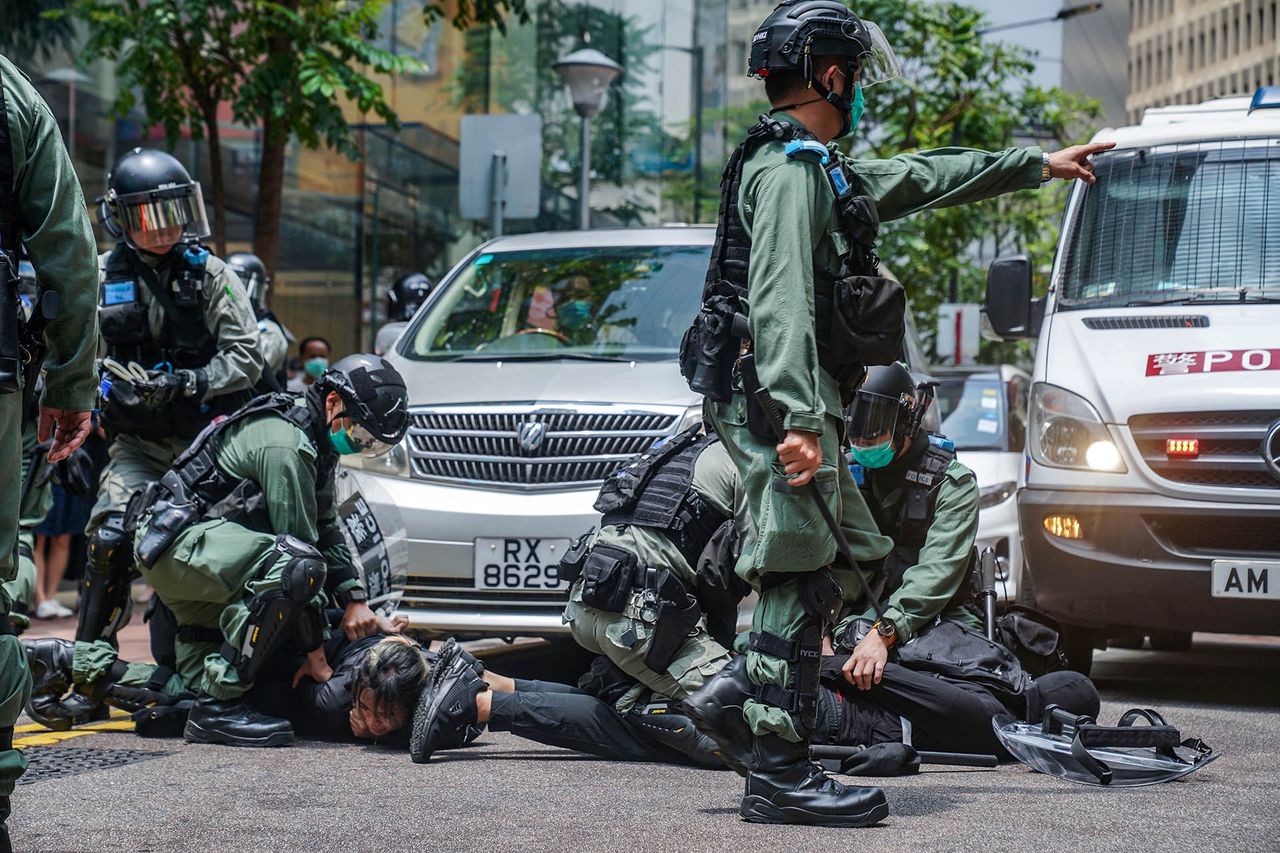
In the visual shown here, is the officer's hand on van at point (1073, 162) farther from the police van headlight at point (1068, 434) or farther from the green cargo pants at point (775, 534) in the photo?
the police van headlight at point (1068, 434)

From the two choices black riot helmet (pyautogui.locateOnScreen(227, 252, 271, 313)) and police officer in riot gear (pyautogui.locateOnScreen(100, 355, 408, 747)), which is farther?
black riot helmet (pyautogui.locateOnScreen(227, 252, 271, 313))

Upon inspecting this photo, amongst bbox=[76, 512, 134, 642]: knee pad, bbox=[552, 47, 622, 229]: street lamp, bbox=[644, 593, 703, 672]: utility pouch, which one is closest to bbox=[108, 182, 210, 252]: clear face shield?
bbox=[76, 512, 134, 642]: knee pad

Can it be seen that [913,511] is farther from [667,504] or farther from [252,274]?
[252,274]

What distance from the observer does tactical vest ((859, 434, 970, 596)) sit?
602 centimetres

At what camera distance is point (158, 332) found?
268 inches

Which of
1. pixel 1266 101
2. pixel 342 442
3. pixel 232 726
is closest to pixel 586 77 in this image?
pixel 1266 101

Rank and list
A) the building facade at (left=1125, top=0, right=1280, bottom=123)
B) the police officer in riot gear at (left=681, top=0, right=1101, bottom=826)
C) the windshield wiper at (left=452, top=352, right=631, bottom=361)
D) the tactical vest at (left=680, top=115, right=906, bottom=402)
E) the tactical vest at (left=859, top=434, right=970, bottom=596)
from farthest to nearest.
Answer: the building facade at (left=1125, top=0, right=1280, bottom=123) < the windshield wiper at (left=452, top=352, right=631, bottom=361) < the tactical vest at (left=859, top=434, right=970, bottom=596) < the tactical vest at (left=680, top=115, right=906, bottom=402) < the police officer in riot gear at (left=681, top=0, right=1101, bottom=826)

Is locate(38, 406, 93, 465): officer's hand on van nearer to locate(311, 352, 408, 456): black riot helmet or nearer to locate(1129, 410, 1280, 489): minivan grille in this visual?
locate(311, 352, 408, 456): black riot helmet

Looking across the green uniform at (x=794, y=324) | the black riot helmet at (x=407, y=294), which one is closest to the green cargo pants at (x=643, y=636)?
the green uniform at (x=794, y=324)

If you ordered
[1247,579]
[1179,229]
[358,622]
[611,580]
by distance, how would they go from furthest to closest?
[1179,229]
[1247,579]
[358,622]
[611,580]

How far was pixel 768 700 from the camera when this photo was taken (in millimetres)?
4504

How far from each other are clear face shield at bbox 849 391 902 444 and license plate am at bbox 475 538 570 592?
1370 millimetres

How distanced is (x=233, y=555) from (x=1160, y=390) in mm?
3560

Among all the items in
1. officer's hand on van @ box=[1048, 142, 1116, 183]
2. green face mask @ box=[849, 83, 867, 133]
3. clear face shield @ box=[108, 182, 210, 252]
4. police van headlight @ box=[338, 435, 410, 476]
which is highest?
green face mask @ box=[849, 83, 867, 133]
